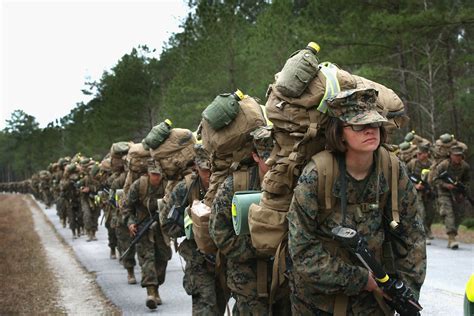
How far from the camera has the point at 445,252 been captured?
13.3m

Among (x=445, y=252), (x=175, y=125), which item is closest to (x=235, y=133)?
(x=445, y=252)

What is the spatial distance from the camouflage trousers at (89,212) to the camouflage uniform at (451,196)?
978cm

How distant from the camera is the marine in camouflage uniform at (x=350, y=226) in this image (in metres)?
3.77

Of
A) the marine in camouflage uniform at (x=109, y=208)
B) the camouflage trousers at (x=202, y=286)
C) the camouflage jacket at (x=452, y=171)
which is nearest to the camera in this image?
the camouflage trousers at (x=202, y=286)

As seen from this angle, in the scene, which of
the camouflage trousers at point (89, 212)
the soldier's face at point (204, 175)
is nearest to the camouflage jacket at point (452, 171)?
the soldier's face at point (204, 175)

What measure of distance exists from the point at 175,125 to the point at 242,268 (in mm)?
22464

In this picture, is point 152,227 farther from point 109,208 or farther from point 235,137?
point 109,208

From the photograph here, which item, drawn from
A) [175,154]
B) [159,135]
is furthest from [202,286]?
[159,135]

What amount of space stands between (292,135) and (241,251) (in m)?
1.35

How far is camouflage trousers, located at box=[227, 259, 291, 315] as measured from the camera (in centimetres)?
526

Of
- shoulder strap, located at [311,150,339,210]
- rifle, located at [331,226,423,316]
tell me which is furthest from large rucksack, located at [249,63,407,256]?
rifle, located at [331,226,423,316]

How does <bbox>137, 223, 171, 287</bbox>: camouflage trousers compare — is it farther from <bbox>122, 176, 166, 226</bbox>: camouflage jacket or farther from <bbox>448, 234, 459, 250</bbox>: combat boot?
<bbox>448, 234, 459, 250</bbox>: combat boot

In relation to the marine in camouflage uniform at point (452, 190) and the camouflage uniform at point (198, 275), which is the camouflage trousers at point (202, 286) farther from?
the marine in camouflage uniform at point (452, 190)

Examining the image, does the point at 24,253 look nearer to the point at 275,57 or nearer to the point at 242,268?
the point at 275,57
